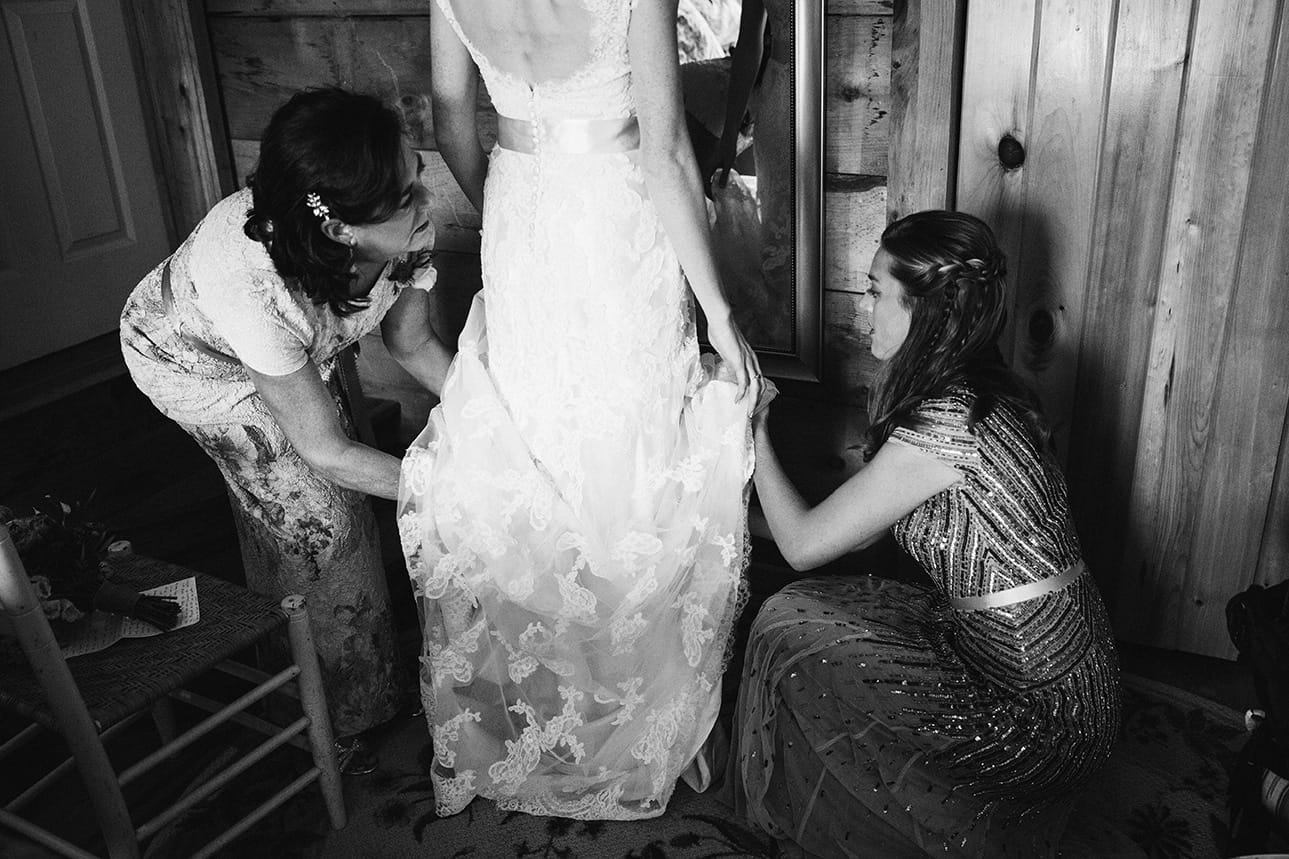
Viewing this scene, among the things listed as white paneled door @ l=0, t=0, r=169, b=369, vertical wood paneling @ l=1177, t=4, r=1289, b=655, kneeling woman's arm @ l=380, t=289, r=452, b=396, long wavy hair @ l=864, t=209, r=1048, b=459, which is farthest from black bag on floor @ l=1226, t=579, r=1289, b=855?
white paneled door @ l=0, t=0, r=169, b=369

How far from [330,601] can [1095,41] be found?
5.65 ft

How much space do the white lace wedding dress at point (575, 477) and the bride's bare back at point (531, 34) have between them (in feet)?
0.05

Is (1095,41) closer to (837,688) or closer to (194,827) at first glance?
(837,688)

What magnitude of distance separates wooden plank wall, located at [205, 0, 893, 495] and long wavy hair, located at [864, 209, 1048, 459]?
0.54 metres

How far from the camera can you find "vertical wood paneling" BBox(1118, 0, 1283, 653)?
192 cm

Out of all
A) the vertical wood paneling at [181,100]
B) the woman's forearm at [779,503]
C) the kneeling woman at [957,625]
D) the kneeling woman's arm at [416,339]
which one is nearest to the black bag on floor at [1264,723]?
the kneeling woman at [957,625]

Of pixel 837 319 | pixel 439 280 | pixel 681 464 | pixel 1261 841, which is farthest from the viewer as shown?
pixel 439 280

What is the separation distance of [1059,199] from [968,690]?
3.18 feet

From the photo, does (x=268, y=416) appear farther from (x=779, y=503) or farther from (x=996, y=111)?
(x=996, y=111)

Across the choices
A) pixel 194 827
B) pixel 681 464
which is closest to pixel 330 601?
pixel 194 827

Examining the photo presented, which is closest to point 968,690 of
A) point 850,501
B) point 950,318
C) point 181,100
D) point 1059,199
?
point 850,501

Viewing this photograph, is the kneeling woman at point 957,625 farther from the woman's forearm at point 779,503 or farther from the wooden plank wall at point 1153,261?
the wooden plank wall at point 1153,261

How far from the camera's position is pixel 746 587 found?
1.95 m

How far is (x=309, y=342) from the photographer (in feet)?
6.01
